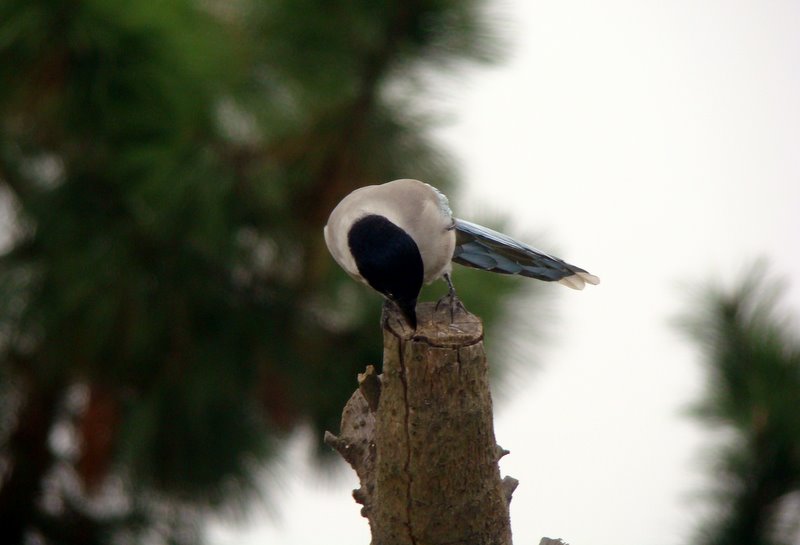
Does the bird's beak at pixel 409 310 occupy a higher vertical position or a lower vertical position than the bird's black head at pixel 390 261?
lower

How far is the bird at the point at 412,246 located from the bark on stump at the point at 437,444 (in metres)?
0.13

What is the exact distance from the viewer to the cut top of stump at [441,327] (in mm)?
958

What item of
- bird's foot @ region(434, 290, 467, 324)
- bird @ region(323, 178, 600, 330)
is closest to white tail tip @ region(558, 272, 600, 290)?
bird @ region(323, 178, 600, 330)

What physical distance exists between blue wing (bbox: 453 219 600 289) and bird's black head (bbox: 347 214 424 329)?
27 centimetres

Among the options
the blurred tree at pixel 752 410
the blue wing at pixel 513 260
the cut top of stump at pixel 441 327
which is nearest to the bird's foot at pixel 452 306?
the cut top of stump at pixel 441 327

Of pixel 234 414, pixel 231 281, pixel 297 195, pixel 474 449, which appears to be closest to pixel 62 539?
pixel 234 414

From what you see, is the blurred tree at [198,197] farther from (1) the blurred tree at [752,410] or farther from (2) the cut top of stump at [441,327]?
(2) the cut top of stump at [441,327]

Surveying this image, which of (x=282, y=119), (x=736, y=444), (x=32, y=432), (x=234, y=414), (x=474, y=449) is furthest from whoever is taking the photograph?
(x=32, y=432)

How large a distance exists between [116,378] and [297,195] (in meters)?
0.55

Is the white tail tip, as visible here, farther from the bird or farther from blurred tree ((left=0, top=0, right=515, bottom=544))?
blurred tree ((left=0, top=0, right=515, bottom=544))

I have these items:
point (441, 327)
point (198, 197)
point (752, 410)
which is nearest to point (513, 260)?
point (441, 327)

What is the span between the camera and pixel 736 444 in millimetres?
1819

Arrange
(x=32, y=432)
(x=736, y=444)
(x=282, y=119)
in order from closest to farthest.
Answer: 1. (x=736, y=444)
2. (x=282, y=119)
3. (x=32, y=432)

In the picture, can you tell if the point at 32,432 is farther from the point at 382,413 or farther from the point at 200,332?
the point at 382,413
